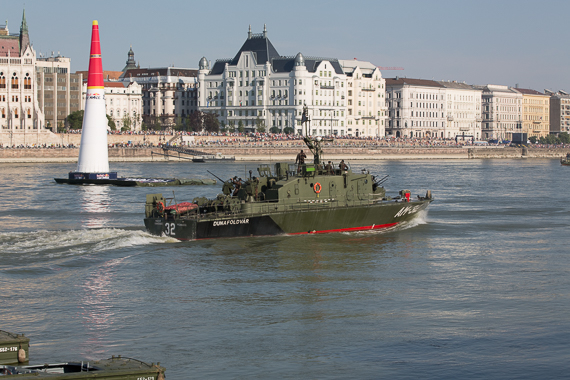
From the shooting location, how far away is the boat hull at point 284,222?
124ft

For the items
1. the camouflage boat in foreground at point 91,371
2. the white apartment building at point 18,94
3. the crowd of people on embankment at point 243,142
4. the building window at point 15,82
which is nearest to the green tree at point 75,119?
the white apartment building at point 18,94

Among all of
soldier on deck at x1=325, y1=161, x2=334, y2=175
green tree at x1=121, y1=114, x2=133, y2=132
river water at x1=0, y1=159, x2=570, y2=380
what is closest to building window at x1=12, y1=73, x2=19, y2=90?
green tree at x1=121, y1=114, x2=133, y2=132

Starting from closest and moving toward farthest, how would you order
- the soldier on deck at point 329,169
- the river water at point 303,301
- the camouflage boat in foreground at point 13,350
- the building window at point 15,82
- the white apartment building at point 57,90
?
the camouflage boat in foreground at point 13,350
the river water at point 303,301
the soldier on deck at point 329,169
the building window at point 15,82
the white apartment building at point 57,90

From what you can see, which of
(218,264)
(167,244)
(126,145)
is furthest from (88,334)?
(126,145)

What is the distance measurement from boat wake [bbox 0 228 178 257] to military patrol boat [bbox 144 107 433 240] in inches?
46.1

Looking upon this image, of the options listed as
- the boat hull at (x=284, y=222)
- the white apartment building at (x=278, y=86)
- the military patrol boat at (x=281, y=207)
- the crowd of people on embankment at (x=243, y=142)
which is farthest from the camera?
the white apartment building at (x=278, y=86)

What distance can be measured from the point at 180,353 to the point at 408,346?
19.2 feet

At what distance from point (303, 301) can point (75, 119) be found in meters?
149

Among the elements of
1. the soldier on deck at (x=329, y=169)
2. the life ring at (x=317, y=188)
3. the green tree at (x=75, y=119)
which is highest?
the green tree at (x=75, y=119)

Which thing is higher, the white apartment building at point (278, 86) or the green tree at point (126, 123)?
the white apartment building at point (278, 86)

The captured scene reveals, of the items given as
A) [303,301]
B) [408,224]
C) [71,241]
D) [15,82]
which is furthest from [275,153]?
[303,301]

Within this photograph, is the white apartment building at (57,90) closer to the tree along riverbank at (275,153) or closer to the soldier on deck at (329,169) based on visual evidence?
the tree along riverbank at (275,153)

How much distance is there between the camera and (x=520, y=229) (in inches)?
1778

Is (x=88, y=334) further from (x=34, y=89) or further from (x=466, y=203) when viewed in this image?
(x=34, y=89)
